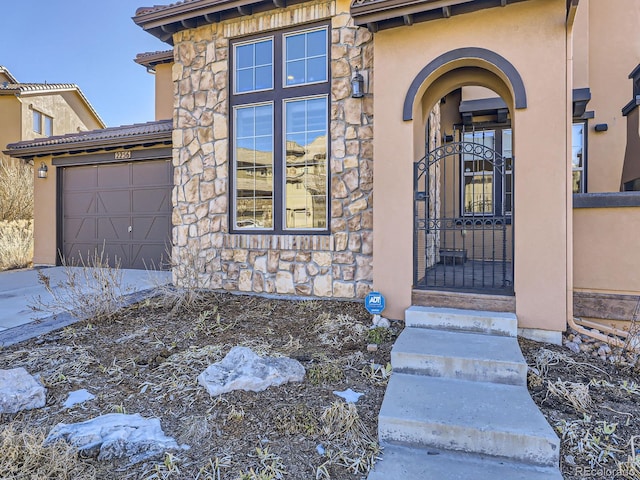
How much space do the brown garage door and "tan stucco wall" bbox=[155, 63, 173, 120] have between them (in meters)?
2.91

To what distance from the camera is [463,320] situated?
13.4ft

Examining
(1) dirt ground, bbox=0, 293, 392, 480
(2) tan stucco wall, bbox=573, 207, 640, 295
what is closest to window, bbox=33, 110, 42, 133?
(1) dirt ground, bbox=0, 293, 392, 480

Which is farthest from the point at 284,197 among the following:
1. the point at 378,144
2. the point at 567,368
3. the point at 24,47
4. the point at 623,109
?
the point at 24,47

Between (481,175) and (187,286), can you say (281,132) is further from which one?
(481,175)

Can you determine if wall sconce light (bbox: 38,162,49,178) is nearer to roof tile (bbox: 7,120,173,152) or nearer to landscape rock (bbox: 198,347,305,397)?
roof tile (bbox: 7,120,173,152)

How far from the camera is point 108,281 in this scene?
→ 5.20 meters

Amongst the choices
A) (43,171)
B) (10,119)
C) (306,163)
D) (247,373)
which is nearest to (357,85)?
(306,163)

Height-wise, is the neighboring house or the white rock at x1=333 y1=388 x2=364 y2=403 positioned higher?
the neighboring house

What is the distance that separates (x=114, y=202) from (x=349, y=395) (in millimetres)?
8417

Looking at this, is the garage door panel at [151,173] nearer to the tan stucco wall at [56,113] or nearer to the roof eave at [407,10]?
the roof eave at [407,10]

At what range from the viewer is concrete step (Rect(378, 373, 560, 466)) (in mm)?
2488

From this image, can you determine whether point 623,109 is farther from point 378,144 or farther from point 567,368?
point 567,368

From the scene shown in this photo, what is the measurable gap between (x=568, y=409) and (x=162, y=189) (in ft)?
27.6

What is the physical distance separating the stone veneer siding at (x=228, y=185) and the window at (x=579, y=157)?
5.03 m
